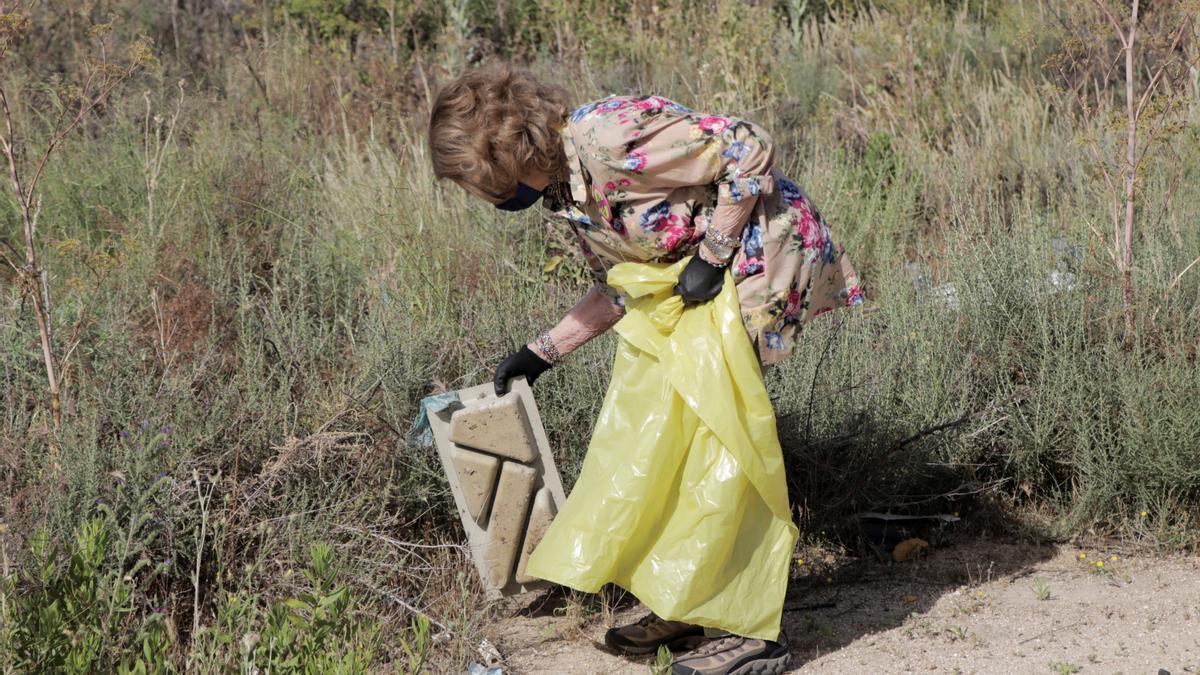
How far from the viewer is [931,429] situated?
3.90 metres

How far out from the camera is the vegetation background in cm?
327

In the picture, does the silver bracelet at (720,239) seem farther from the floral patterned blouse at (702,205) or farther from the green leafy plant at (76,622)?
the green leafy plant at (76,622)

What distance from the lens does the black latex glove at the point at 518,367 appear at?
343 centimetres

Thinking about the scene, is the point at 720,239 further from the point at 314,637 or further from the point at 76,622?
the point at 76,622

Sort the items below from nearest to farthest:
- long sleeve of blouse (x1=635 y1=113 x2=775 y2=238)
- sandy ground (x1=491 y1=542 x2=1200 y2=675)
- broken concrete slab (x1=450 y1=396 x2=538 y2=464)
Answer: long sleeve of blouse (x1=635 y1=113 x2=775 y2=238), sandy ground (x1=491 y1=542 x2=1200 y2=675), broken concrete slab (x1=450 y1=396 x2=538 y2=464)

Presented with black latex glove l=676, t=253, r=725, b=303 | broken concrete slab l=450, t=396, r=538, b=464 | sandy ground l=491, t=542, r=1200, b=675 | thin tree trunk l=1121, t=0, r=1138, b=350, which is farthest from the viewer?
thin tree trunk l=1121, t=0, r=1138, b=350

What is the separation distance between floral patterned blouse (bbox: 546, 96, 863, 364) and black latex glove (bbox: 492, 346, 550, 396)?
17.0 inches

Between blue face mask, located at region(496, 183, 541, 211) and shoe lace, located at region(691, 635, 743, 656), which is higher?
blue face mask, located at region(496, 183, 541, 211)

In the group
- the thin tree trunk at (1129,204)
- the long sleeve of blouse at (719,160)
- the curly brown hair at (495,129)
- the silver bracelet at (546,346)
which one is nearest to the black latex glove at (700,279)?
the long sleeve of blouse at (719,160)

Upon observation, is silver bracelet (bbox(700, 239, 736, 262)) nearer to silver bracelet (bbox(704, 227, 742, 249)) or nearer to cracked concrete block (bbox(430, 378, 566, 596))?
A: silver bracelet (bbox(704, 227, 742, 249))

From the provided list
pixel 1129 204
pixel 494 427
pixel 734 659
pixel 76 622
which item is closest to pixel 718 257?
pixel 494 427

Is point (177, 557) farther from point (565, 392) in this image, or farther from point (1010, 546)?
point (1010, 546)

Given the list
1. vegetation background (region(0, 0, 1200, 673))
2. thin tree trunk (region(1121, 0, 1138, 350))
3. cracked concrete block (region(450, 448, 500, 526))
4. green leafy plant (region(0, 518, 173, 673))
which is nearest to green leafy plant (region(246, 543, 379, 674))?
vegetation background (region(0, 0, 1200, 673))

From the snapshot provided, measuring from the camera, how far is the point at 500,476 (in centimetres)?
352
